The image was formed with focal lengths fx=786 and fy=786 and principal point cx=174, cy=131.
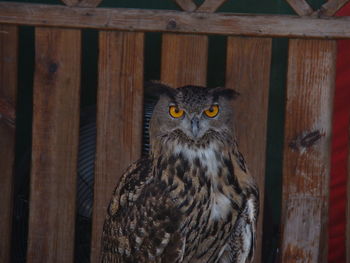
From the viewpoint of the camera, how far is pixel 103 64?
3953mm

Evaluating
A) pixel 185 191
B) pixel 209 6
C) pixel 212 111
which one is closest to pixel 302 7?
pixel 209 6

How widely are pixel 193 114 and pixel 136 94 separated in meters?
0.57

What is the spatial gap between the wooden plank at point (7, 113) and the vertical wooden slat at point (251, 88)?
108cm

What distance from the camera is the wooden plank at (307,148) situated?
3930 millimetres

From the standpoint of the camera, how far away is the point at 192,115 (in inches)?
136

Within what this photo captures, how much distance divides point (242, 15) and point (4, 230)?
64.3 inches

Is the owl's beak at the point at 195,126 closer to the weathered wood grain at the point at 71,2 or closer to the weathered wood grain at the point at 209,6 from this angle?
the weathered wood grain at the point at 209,6

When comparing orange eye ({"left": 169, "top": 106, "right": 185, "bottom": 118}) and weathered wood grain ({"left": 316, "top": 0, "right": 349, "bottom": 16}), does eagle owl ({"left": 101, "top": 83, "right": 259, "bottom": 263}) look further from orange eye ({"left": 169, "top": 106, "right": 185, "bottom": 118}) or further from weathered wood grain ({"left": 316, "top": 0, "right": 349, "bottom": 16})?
weathered wood grain ({"left": 316, "top": 0, "right": 349, "bottom": 16})

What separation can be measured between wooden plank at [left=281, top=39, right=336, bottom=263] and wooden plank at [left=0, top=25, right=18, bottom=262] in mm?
1385

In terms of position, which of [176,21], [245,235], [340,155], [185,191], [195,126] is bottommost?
[245,235]

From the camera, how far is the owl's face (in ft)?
11.5

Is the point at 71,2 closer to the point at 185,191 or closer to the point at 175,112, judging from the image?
the point at 175,112

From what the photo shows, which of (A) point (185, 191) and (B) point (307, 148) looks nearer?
(A) point (185, 191)

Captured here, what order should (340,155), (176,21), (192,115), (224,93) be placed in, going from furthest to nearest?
(340,155)
(176,21)
(224,93)
(192,115)
